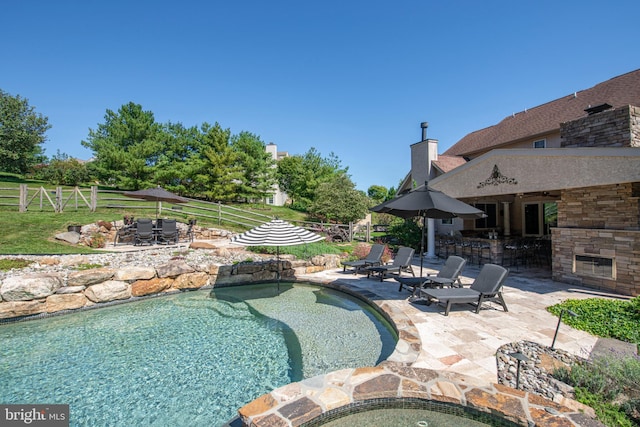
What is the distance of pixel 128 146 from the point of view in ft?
98.5

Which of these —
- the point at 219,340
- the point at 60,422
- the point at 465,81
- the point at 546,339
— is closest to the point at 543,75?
the point at 465,81

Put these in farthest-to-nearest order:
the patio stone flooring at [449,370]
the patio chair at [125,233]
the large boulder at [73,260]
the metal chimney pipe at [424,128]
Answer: the metal chimney pipe at [424,128] < the patio chair at [125,233] < the large boulder at [73,260] < the patio stone flooring at [449,370]

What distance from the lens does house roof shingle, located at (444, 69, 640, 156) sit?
13.3 meters

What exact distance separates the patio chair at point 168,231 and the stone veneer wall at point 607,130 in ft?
50.2

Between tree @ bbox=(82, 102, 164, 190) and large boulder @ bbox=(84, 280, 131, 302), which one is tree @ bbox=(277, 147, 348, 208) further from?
large boulder @ bbox=(84, 280, 131, 302)

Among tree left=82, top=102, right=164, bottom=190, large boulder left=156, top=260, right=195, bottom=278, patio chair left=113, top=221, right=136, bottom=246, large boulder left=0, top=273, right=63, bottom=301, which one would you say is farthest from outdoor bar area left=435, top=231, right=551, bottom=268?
tree left=82, top=102, right=164, bottom=190

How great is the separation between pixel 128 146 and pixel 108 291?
27851 millimetres

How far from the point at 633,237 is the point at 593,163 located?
2144 mm

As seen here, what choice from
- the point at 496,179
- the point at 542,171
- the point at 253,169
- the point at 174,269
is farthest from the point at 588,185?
the point at 253,169

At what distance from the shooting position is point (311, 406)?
2.95 m

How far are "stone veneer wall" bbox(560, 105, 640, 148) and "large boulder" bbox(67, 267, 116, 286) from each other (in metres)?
14.3

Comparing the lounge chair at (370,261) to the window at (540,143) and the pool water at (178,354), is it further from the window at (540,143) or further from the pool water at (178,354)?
the window at (540,143)

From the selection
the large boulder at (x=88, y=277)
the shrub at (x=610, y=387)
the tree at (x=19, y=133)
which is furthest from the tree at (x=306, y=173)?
the shrub at (x=610, y=387)

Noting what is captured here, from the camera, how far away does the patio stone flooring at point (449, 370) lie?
2.90 m
